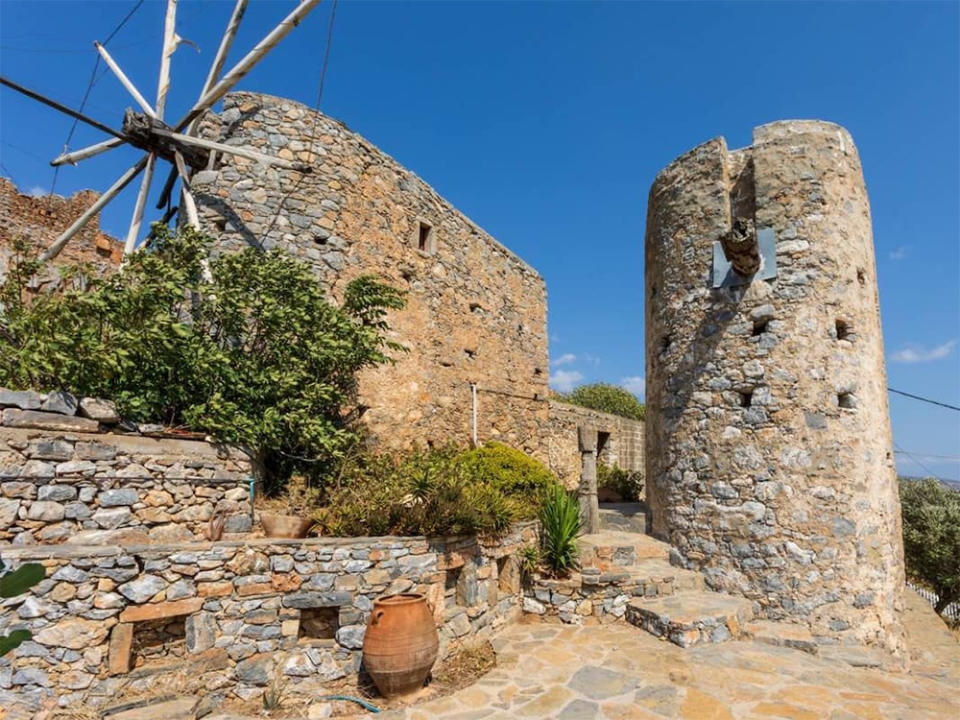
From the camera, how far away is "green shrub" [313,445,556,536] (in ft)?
21.5

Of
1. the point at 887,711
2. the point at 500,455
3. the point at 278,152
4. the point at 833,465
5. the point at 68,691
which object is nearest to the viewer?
the point at 68,691

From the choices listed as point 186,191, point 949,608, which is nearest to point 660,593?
point 186,191

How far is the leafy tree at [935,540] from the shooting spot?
12.7 meters

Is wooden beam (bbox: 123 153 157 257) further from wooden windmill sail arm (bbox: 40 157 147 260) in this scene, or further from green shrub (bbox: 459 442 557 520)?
green shrub (bbox: 459 442 557 520)

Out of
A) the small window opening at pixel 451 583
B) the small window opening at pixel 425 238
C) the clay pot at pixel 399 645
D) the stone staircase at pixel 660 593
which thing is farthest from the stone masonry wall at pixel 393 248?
the clay pot at pixel 399 645

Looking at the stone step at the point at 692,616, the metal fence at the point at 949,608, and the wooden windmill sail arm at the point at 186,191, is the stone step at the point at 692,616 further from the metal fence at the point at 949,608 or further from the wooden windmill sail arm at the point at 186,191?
the metal fence at the point at 949,608

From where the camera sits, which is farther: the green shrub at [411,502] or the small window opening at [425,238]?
the small window opening at [425,238]

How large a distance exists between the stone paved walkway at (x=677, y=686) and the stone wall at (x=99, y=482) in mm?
3178

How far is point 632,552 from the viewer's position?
27.8 feet

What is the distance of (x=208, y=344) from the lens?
7031 millimetres

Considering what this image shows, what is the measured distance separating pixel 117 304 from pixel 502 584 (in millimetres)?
6404

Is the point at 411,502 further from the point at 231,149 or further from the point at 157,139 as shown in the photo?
the point at 157,139

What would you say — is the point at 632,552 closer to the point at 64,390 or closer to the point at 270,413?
the point at 270,413

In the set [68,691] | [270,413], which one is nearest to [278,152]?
[270,413]
